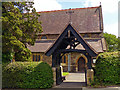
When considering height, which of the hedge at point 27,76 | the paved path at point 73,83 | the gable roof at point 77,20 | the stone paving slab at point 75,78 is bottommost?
the stone paving slab at point 75,78

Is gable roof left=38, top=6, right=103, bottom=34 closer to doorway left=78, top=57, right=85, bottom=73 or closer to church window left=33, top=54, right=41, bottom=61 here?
doorway left=78, top=57, right=85, bottom=73

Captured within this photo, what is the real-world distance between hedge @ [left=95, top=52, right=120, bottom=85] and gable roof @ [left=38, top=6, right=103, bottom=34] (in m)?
17.6

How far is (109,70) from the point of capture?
10.2 meters

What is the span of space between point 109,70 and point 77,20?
71.7 feet

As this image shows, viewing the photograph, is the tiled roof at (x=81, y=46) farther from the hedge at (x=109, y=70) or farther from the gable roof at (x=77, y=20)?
the hedge at (x=109, y=70)

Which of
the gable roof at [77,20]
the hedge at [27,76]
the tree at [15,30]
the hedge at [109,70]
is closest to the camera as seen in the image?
the hedge at [109,70]

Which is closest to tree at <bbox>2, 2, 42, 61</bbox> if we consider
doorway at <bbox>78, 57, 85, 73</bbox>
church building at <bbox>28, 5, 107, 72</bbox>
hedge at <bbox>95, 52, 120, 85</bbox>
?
hedge at <bbox>95, 52, 120, 85</bbox>

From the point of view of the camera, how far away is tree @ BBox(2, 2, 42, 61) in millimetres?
11891

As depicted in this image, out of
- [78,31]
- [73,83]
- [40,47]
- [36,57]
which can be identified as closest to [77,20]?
[78,31]

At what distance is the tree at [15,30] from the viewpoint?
1189 centimetres

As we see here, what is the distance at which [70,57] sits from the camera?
1047 inches

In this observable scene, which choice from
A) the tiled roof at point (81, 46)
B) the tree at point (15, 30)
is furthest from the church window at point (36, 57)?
the tree at point (15, 30)

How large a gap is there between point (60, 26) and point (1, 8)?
18.8m

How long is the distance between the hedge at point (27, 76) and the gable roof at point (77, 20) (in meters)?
18.4
